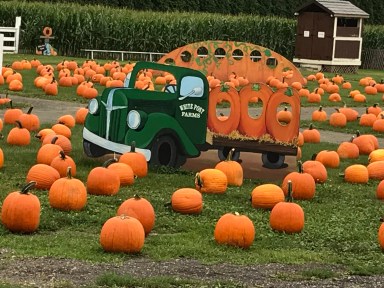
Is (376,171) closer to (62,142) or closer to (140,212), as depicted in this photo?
(62,142)

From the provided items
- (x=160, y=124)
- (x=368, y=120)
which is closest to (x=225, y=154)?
(x=160, y=124)

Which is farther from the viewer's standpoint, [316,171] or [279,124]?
[279,124]

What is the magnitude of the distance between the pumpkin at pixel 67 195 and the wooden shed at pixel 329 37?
3070 cm

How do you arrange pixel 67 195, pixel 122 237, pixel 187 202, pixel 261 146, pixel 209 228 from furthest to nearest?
pixel 261 146 < pixel 187 202 < pixel 67 195 < pixel 209 228 < pixel 122 237

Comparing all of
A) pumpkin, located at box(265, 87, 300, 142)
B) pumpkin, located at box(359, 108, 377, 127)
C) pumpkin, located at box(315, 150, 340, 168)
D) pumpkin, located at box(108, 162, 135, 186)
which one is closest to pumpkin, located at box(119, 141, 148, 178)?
pumpkin, located at box(108, 162, 135, 186)

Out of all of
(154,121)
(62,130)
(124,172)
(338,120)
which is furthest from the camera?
(338,120)

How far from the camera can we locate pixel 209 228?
9.98m

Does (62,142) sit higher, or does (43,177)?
(62,142)

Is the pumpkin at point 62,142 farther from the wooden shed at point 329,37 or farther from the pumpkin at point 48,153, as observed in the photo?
the wooden shed at point 329,37

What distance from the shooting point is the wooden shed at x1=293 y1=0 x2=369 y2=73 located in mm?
40312

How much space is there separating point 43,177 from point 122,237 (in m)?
2.82

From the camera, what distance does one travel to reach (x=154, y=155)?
43.4 ft

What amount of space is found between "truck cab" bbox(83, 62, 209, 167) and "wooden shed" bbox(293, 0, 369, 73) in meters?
27.1

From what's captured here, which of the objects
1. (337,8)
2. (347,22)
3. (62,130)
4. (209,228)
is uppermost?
(337,8)
